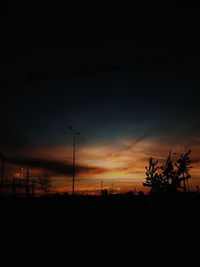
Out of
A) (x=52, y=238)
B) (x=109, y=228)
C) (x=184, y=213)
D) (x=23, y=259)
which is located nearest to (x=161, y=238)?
(x=184, y=213)

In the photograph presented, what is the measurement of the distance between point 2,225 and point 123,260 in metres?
7.41

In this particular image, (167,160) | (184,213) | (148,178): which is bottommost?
(184,213)

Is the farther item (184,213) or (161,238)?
(184,213)

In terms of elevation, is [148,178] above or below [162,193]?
above

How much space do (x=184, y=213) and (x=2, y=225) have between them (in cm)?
930

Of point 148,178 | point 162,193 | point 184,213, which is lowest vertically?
point 184,213

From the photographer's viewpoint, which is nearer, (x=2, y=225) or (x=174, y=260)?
(x=174, y=260)

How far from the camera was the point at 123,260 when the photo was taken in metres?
6.19

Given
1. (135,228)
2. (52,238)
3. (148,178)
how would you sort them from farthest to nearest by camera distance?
1. (135,228)
2. (52,238)
3. (148,178)

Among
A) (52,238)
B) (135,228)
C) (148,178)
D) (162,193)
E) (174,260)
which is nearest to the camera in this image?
(174,260)

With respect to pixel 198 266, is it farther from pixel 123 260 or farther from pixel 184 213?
pixel 184 213

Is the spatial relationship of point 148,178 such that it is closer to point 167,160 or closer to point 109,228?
point 167,160

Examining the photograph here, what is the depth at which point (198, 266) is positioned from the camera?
18.4ft

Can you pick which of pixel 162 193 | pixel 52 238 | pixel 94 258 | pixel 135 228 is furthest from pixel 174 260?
pixel 52 238
